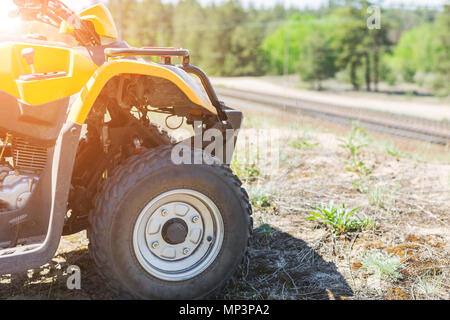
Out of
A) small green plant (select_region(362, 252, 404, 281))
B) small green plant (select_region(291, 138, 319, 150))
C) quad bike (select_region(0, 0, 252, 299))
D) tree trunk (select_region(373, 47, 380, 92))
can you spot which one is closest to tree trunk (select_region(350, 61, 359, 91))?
tree trunk (select_region(373, 47, 380, 92))

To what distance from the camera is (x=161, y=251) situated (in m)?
2.92

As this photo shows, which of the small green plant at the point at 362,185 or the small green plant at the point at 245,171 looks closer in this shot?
the small green plant at the point at 362,185

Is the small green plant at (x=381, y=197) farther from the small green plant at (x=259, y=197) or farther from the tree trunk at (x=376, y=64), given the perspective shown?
the tree trunk at (x=376, y=64)

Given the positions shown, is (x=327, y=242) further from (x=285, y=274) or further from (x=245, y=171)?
(x=245, y=171)

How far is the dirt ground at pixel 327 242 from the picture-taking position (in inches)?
128

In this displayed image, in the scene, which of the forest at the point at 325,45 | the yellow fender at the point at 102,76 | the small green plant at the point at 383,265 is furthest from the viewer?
the forest at the point at 325,45

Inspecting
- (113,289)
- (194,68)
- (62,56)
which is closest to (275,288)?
(113,289)

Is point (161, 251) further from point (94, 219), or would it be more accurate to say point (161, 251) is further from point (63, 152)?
point (63, 152)

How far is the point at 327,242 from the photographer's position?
402cm

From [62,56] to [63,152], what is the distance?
0.67 metres

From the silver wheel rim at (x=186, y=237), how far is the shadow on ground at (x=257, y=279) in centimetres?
28

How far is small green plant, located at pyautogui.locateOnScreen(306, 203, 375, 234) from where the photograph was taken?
13.6 feet

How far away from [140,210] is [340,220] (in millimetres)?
2092

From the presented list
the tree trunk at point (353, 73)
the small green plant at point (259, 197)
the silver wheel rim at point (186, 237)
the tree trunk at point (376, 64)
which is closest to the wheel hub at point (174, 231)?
the silver wheel rim at point (186, 237)
